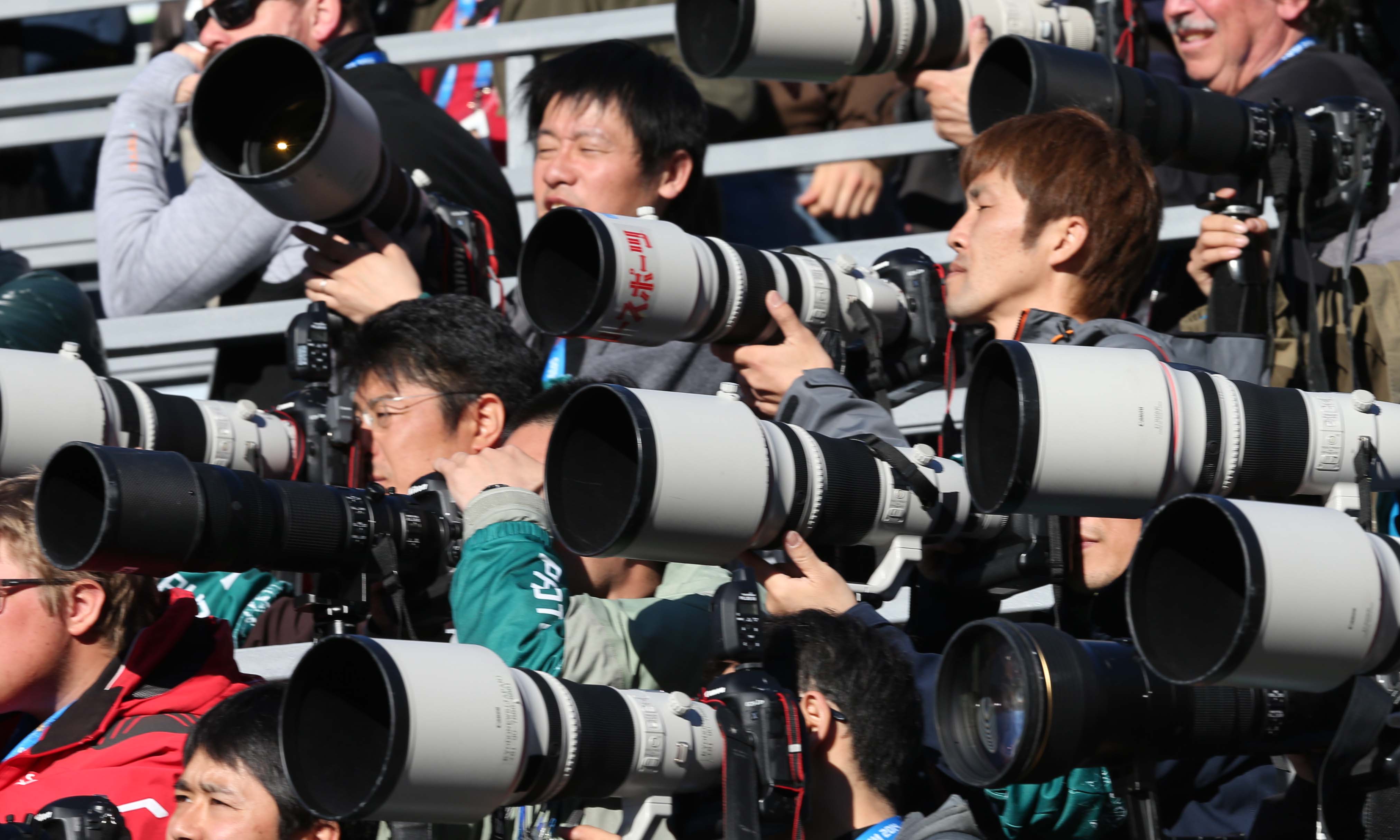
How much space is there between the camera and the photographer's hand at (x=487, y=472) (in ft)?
9.08

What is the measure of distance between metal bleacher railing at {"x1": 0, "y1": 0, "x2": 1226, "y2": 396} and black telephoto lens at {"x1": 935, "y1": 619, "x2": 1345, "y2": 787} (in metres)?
1.95

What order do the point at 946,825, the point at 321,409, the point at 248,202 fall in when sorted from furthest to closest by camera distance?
the point at 248,202, the point at 321,409, the point at 946,825

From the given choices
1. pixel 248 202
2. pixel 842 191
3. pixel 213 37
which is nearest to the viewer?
pixel 248 202

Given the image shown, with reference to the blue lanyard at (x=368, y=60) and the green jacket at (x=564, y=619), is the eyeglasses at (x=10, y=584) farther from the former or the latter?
the blue lanyard at (x=368, y=60)

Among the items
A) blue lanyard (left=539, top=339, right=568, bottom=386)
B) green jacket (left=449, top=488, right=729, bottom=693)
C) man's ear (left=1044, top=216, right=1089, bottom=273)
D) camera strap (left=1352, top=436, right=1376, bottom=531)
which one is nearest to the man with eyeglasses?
blue lanyard (left=539, top=339, right=568, bottom=386)

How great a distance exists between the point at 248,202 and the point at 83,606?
1.26 m

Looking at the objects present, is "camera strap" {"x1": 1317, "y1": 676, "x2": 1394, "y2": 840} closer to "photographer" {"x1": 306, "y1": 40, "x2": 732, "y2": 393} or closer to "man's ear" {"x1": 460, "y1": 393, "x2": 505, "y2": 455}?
"man's ear" {"x1": 460, "y1": 393, "x2": 505, "y2": 455}

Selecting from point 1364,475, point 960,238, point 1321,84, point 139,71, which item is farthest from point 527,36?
point 1364,475

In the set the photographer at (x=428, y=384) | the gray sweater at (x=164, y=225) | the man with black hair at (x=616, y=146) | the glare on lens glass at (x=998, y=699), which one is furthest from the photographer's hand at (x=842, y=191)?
the glare on lens glass at (x=998, y=699)

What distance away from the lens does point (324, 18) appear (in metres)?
4.11

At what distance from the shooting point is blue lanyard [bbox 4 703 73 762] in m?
2.69

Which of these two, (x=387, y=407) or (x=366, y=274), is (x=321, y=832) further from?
(x=366, y=274)

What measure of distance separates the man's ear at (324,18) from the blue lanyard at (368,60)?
0.10 meters

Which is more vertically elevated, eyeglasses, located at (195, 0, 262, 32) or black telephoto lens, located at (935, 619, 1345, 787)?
eyeglasses, located at (195, 0, 262, 32)
